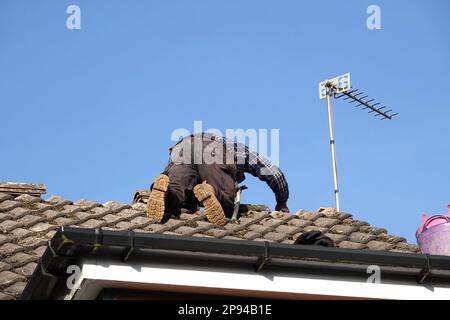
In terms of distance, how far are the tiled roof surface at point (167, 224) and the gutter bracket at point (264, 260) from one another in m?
2.52

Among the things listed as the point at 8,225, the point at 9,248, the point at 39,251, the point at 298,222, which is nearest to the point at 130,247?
the point at 39,251

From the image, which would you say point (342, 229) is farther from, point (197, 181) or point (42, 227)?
point (42, 227)

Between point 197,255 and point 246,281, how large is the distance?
35cm

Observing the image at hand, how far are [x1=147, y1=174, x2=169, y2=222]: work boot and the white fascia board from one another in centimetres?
311

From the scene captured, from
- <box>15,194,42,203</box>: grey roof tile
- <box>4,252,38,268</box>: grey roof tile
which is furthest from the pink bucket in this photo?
<box>15,194,42,203</box>: grey roof tile

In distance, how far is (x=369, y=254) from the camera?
19.7ft

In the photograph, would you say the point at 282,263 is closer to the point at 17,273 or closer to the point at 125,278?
the point at 125,278

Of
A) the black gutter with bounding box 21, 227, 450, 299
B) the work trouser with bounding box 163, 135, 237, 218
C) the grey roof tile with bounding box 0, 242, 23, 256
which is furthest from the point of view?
the work trouser with bounding box 163, 135, 237, 218

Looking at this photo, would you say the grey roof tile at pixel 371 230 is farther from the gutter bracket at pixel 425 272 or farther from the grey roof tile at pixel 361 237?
the gutter bracket at pixel 425 272

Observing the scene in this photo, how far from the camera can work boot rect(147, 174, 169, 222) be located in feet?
29.3

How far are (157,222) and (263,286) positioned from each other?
10.2 feet

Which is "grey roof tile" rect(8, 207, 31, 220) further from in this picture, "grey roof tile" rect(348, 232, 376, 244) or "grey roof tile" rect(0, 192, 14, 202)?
"grey roof tile" rect(348, 232, 376, 244)

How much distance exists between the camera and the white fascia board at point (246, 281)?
5.59 m
